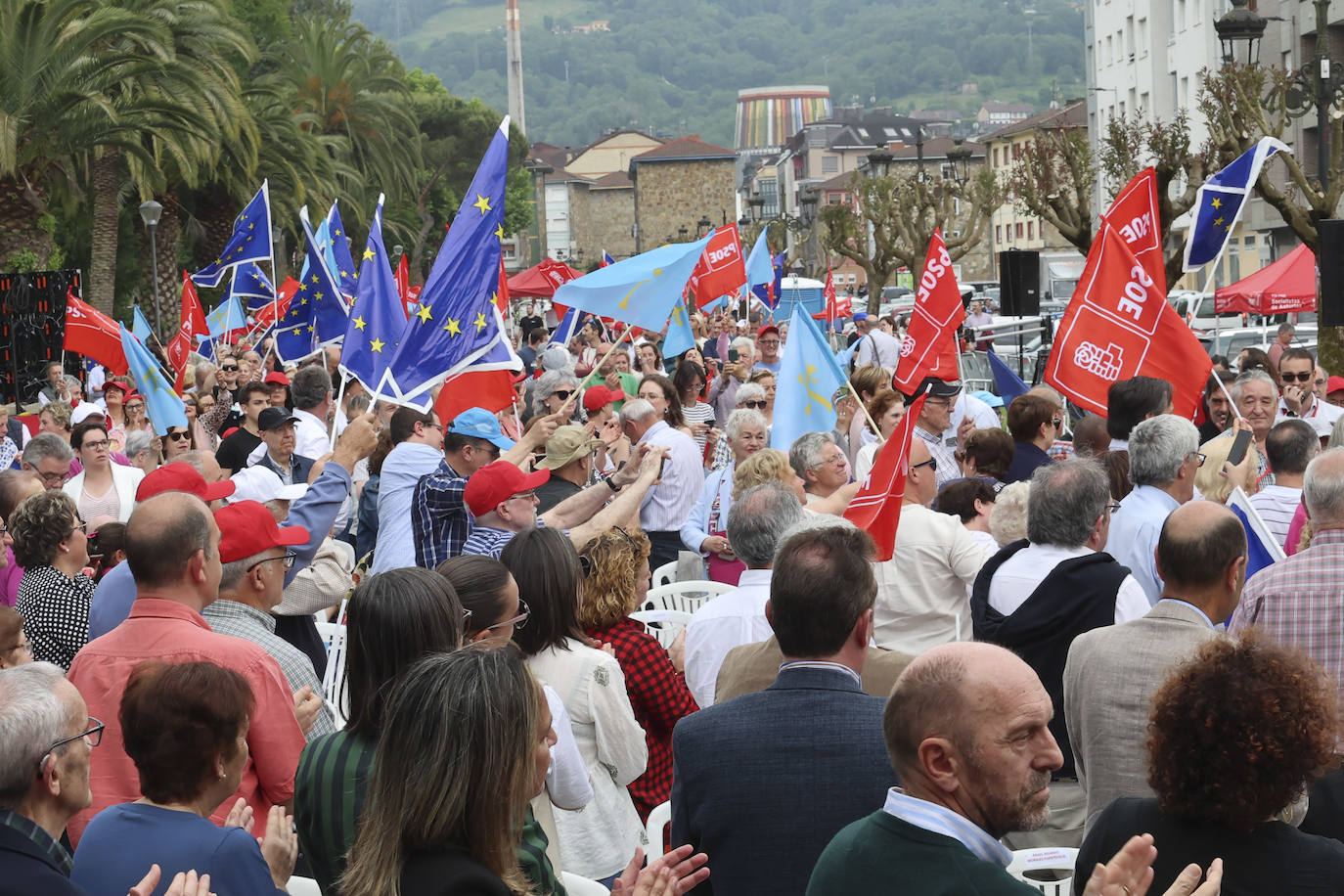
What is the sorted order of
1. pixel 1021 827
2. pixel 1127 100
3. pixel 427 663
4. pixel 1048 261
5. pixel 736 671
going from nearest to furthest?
pixel 1021 827 < pixel 427 663 < pixel 736 671 < pixel 1048 261 < pixel 1127 100

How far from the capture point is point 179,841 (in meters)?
3.21

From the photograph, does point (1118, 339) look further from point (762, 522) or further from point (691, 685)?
point (691, 685)

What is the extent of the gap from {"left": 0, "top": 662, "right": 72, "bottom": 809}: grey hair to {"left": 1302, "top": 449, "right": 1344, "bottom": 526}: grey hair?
3.53 m

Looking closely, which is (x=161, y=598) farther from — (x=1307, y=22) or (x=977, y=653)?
(x=1307, y=22)

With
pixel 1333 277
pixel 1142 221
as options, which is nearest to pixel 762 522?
pixel 1142 221

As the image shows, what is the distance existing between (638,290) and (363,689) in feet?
27.0

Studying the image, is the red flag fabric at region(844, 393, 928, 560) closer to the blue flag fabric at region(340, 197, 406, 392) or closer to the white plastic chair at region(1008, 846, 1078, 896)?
the white plastic chair at region(1008, 846, 1078, 896)

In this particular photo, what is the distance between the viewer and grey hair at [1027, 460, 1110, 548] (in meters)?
5.08

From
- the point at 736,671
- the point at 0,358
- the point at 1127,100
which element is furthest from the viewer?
the point at 1127,100

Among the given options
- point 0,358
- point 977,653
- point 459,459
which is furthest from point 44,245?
point 977,653

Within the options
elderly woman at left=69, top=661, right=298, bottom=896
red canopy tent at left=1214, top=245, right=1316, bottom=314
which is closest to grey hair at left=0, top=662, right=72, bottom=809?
elderly woman at left=69, top=661, right=298, bottom=896

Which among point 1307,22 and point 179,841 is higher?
point 1307,22

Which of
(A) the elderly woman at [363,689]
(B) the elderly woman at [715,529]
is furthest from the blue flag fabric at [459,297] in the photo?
(A) the elderly woman at [363,689]

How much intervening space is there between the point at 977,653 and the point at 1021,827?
311mm
